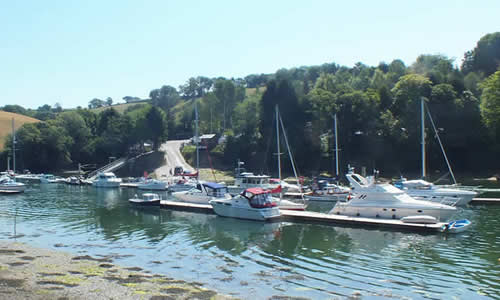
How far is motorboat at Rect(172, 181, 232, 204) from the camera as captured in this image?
162ft

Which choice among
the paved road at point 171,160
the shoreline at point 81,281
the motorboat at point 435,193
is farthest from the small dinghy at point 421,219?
the paved road at point 171,160

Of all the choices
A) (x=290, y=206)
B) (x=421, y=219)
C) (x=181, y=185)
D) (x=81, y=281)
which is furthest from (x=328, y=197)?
(x=81, y=281)

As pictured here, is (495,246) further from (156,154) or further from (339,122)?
(156,154)

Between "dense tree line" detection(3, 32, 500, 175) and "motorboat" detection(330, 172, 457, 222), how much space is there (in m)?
37.8

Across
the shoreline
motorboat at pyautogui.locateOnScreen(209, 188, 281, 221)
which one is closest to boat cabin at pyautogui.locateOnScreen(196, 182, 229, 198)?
motorboat at pyautogui.locateOnScreen(209, 188, 281, 221)

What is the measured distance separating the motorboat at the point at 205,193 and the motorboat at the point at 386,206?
14560mm

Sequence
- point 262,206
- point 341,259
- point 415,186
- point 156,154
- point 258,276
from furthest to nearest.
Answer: point 156,154 → point 415,186 → point 262,206 → point 341,259 → point 258,276

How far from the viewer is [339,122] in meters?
83.0

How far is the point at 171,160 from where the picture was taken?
341 ft

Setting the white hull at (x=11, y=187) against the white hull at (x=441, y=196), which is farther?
the white hull at (x=11, y=187)

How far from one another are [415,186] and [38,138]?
9451 cm

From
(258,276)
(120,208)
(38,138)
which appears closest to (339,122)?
(120,208)

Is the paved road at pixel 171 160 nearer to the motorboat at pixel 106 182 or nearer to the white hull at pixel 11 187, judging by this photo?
the motorboat at pixel 106 182

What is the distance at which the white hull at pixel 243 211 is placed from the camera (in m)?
39.2
